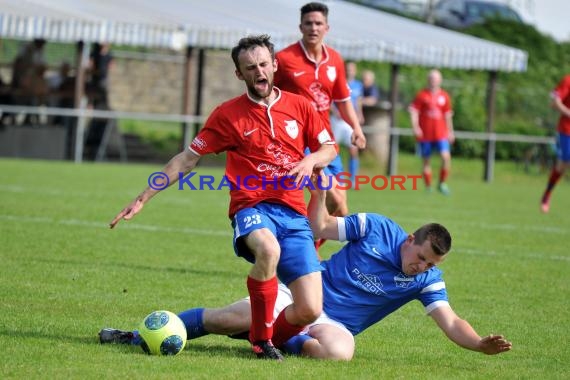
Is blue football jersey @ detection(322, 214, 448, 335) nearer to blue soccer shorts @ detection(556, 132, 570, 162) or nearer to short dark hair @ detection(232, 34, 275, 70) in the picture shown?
short dark hair @ detection(232, 34, 275, 70)

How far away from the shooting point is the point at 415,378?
594 centimetres

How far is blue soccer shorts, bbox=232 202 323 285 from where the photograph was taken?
6332 millimetres

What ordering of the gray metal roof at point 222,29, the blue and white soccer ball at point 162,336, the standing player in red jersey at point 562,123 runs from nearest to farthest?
the blue and white soccer ball at point 162,336 → the standing player in red jersey at point 562,123 → the gray metal roof at point 222,29

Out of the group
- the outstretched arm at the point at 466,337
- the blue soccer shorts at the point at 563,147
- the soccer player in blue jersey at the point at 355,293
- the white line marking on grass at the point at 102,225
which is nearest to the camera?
the outstretched arm at the point at 466,337

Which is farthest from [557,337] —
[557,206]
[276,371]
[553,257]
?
[557,206]

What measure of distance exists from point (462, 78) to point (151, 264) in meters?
26.9

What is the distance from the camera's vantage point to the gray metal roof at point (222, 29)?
23641 millimetres

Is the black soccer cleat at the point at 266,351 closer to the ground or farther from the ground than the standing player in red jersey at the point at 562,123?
closer to the ground

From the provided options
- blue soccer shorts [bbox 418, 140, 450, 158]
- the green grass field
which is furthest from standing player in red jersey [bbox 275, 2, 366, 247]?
blue soccer shorts [bbox 418, 140, 450, 158]

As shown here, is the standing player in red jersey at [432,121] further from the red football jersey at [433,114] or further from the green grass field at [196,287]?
the green grass field at [196,287]

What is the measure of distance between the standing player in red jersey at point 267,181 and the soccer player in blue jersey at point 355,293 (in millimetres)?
177

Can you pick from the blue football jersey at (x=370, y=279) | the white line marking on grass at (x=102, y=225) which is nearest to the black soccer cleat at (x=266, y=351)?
the blue football jersey at (x=370, y=279)

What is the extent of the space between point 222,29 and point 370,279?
1851cm

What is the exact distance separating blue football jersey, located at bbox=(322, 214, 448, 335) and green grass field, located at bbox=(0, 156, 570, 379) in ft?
0.97
